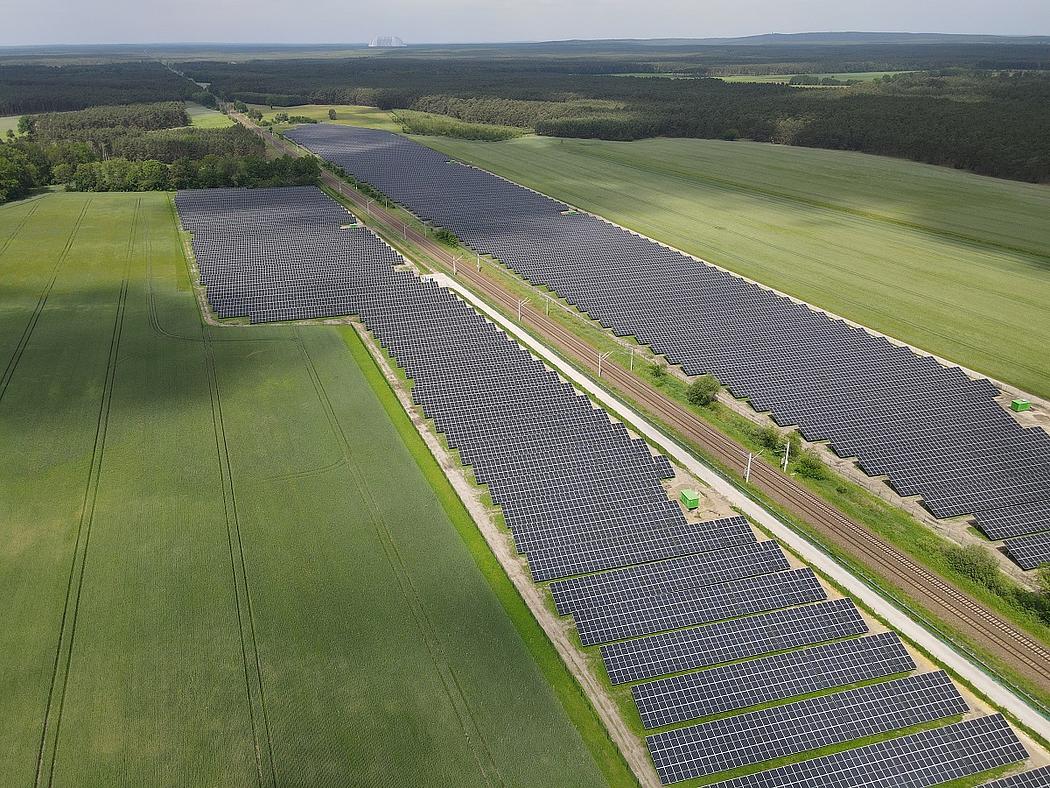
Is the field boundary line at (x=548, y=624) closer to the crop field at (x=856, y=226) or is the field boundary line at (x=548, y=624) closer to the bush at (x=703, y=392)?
the bush at (x=703, y=392)

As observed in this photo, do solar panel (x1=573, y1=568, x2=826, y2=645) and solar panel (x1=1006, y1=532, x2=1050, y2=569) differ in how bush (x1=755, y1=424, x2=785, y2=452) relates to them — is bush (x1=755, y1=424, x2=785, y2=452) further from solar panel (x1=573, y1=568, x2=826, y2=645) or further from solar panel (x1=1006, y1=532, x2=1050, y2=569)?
solar panel (x1=1006, y1=532, x2=1050, y2=569)

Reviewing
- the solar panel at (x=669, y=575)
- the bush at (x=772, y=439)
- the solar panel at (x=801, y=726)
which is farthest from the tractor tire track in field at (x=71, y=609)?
the bush at (x=772, y=439)

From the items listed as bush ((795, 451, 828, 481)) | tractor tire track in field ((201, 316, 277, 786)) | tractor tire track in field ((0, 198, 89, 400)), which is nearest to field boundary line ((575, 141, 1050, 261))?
bush ((795, 451, 828, 481))

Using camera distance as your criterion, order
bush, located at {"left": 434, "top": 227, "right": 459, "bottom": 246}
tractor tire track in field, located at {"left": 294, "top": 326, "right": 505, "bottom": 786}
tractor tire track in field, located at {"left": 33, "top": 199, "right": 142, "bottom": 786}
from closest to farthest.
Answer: tractor tire track in field, located at {"left": 33, "top": 199, "right": 142, "bottom": 786}
tractor tire track in field, located at {"left": 294, "top": 326, "right": 505, "bottom": 786}
bush, located at {"left": 434, "top": 227, "right": 459, "bottom": 246}

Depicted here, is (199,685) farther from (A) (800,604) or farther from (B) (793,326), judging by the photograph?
(B) (793,326)

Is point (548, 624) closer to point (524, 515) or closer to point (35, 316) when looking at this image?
point (524, 515)

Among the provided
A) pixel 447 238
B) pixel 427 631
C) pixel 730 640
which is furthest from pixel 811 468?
pixel 447 238
